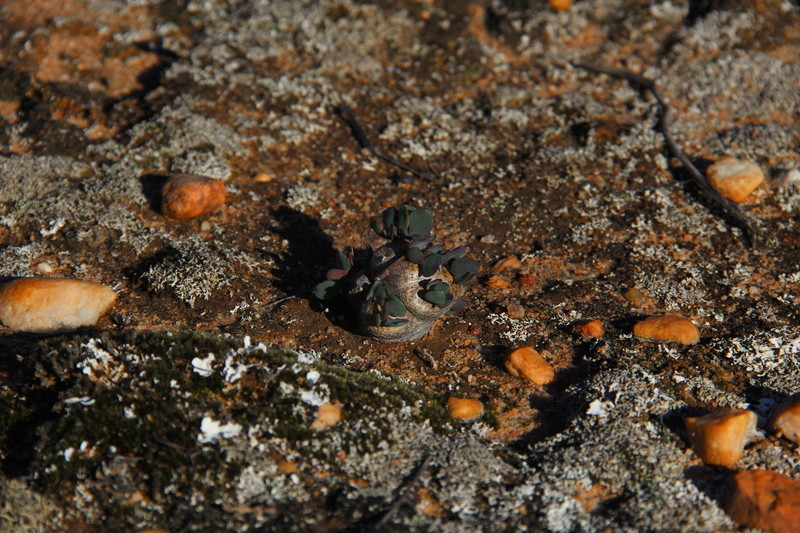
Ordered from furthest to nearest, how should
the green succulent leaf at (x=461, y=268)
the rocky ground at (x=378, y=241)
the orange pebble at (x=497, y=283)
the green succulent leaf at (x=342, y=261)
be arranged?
the orange pebble at (x=497, y=283), the green succulent leaf at (x=342, y=261), the green succulent leaf at (x=461, y=268), the rocky ground at (x=378, y=241)

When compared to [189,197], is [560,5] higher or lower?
higher

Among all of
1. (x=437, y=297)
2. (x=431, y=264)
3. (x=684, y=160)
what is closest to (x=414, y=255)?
(x=431, y=264)

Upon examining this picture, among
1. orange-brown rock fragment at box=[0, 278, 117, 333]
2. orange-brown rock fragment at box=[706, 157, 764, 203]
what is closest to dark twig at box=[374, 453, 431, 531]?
orange-brown rock fragment at box=[0, 278, 117, 333]

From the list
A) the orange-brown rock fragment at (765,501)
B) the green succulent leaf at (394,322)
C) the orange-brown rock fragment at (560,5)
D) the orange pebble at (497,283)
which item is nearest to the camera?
the orange-brown rock fragment at (765,501)

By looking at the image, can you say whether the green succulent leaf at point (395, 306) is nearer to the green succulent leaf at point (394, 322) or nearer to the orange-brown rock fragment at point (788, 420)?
the green succulent leaf at point (394, 322)

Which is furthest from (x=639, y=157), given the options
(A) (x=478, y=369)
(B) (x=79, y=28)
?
(B) (x=79, y=28)

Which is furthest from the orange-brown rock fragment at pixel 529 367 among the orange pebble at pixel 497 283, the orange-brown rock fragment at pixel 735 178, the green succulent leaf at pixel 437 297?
the orange-brown rock fragment at pixel 735 178

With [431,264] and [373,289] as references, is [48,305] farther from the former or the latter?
[431,264]
